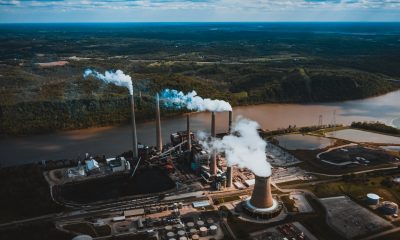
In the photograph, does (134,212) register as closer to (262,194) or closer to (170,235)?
(170,235)

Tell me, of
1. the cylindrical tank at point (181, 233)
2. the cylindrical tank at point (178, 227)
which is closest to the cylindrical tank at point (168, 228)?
the cylindrical tank at point (178, 227)

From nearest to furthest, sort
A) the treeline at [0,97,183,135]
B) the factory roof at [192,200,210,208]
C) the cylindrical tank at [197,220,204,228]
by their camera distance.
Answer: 1. the cylindrical tank at [197,220,204,228]
2. the factory roof at [192,200,210,208]
3. the treeline at [0,97,183,135]

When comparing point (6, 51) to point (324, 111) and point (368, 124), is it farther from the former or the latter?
point (368, 124)

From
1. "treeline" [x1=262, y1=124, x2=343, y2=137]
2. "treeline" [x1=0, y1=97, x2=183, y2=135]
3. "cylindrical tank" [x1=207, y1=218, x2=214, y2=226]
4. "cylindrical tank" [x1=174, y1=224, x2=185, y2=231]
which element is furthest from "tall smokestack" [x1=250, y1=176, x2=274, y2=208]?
"treeline" [x1=0, y1=97, x2=183, y2=135]

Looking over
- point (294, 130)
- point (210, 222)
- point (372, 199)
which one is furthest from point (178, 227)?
point (294, 130)

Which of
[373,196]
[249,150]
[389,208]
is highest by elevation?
[249,150]

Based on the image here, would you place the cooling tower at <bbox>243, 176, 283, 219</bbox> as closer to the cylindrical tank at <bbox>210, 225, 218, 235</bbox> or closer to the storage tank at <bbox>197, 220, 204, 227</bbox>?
the cylindrical tank at <bbox>210, 225, 218, 235</bbox>
